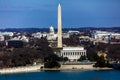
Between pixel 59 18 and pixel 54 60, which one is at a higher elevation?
pixel 59 18

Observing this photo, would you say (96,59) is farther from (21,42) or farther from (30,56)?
(21,42)

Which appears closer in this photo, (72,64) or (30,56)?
(72,64)

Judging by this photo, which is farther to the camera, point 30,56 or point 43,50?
point 43,50

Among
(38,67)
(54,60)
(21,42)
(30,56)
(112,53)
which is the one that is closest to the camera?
(38,67)

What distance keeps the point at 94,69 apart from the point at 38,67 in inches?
129

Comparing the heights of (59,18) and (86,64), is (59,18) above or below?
above

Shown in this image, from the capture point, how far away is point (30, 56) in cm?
4294

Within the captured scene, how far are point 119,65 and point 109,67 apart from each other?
112 centimetres

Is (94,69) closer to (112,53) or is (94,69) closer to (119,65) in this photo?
(119,65)

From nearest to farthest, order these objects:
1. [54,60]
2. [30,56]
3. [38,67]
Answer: [38,67] < [54,60] < [30,56]

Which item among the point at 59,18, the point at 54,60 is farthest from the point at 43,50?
the point at 54,60

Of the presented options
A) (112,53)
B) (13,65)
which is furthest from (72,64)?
(112,53)

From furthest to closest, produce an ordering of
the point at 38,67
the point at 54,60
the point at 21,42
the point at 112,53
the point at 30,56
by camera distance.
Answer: the point at 21,42, the point at 112,53, the point at 30,56, the point at 54,60, the point at 38,67

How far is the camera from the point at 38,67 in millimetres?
36969
